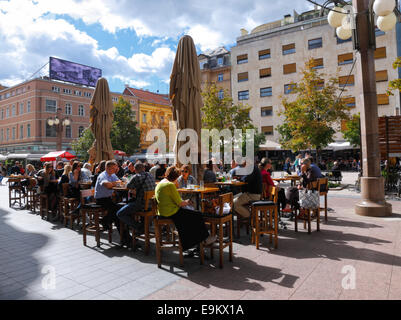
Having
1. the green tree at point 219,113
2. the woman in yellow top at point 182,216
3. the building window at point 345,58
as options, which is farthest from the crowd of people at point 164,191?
the building window at point 345,58

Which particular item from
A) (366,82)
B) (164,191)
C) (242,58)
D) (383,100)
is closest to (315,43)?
(242,58)

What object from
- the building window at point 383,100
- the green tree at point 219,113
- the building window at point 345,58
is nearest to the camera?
the green tree at point 219,113

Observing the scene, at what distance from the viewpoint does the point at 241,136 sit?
24328mm

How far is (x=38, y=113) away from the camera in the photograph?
4062cm

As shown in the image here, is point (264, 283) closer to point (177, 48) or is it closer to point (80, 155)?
point (177, 48)

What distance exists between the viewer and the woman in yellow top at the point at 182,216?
434 centimetres

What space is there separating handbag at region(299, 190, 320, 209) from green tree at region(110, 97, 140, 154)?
Answer: 27638 mm

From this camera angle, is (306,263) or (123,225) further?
(123,225)

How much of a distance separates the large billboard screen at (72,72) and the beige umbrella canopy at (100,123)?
39.4m

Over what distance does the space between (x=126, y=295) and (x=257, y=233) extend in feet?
8.74

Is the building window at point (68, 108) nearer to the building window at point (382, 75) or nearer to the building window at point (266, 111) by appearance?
the building window at point (266, 111)

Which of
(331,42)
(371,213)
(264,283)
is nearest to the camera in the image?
(264,283)
